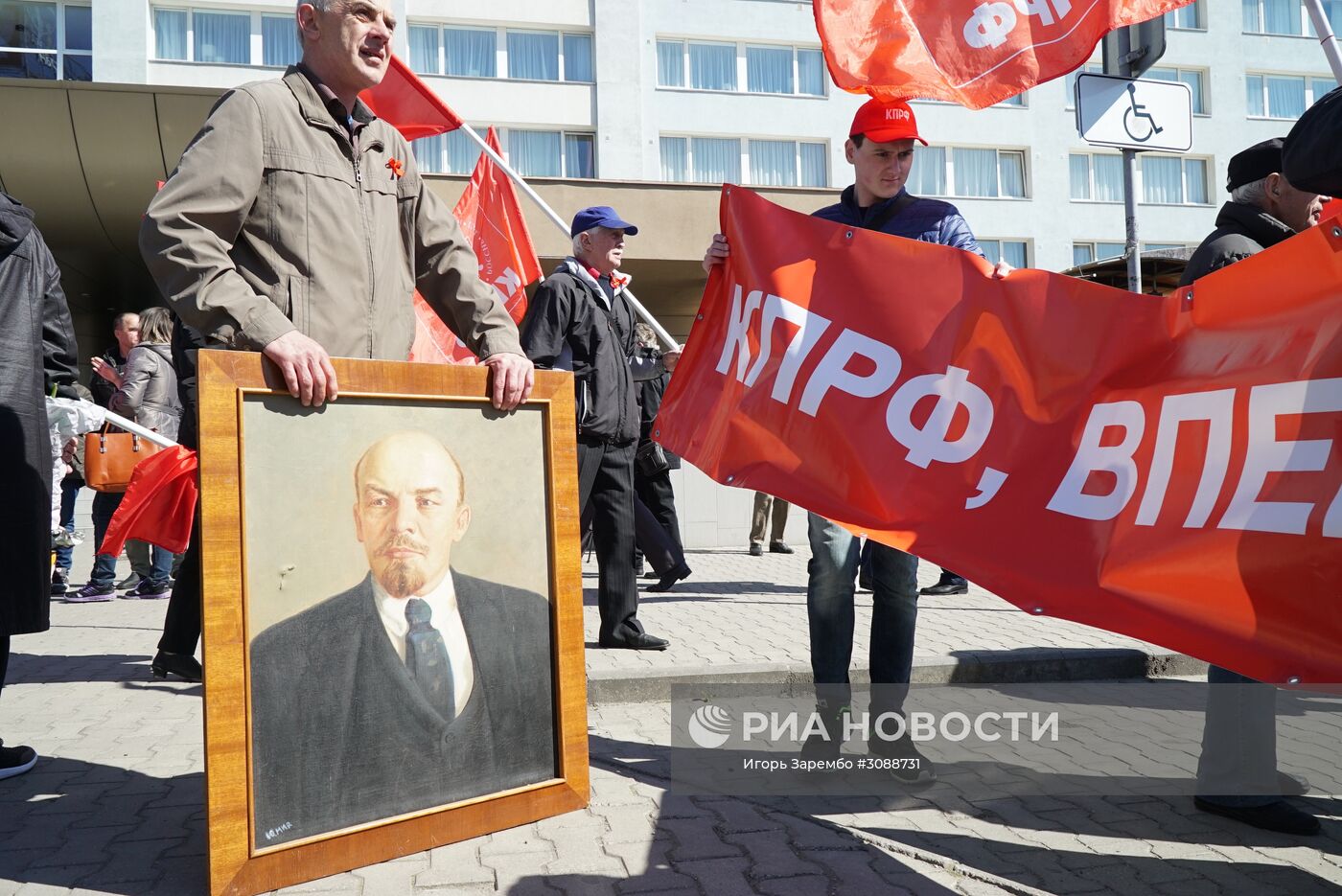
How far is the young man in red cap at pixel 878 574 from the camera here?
3707mm

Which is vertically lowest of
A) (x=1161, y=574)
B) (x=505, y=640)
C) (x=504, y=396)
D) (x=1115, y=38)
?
(x=505, y=640)

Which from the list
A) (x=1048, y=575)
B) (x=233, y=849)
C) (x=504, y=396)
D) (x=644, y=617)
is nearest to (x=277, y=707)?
(x=233, y=849)

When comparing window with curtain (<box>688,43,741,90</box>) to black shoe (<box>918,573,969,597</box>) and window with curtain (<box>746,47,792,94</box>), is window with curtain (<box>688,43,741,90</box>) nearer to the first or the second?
window with curtain (<box>746,47,792,94</box>)

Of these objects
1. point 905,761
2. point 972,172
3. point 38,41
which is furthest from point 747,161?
point 905,761

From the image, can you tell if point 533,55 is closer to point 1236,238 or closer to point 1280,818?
point 1236,238

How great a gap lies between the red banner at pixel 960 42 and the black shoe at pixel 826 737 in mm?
2081

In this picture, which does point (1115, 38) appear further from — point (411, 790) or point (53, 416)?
point (53, 416)

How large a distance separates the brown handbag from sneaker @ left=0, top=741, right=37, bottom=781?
15.3 ft

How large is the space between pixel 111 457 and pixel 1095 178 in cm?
3186

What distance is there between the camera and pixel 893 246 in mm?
3400

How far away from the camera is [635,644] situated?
5.88 metres

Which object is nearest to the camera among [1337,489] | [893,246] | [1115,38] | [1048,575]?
[1337,489]

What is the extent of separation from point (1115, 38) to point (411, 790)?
5274 millimetres

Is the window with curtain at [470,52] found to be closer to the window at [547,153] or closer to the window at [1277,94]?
the window at [547,153]
